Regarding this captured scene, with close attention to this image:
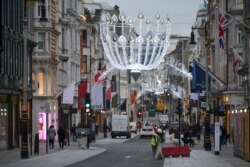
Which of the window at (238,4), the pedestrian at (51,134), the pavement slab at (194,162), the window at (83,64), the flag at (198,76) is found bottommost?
the pavement slab at (194,162)

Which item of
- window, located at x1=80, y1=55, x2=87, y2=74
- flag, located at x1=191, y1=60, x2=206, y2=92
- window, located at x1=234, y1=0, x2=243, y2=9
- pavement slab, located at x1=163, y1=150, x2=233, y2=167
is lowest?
pavement slab, located at x1=163, y1=150, x2=233, y2=167

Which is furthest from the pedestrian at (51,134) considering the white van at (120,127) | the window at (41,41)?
the white van at (120,127)

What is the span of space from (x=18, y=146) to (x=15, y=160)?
54.6 ft

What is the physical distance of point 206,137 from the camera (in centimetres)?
5794

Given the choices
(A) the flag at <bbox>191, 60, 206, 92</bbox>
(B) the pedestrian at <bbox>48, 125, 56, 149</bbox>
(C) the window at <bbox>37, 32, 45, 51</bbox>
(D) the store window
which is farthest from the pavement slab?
(C) the window at <bbox>37, 32, 45, 51</bbox>

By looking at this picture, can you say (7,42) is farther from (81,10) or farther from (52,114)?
(81,10)

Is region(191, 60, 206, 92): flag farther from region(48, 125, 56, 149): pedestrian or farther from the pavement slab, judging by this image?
the pavement slab

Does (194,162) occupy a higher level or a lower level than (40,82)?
lower

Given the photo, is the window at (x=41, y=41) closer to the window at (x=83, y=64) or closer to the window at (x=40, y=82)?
the window at (x=40, y=82)

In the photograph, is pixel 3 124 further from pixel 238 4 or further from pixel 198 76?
pixel 238 4

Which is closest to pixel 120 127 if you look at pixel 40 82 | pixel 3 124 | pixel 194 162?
pixel 40 82

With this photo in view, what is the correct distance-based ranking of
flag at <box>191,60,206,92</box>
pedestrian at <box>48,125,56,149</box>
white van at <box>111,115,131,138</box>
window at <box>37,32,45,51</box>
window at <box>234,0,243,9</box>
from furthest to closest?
white van at <box>111,115,131,138</box> → window at <box>37,32,45,51</box> → window at <box>234,0,243,9</box> → flag at <box>191,60,206,92</box> → pedestrian at <box>48,125,56,149</box>

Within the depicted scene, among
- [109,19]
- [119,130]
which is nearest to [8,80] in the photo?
[109,19]

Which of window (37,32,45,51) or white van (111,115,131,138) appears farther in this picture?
white van (111,115,131,138)
